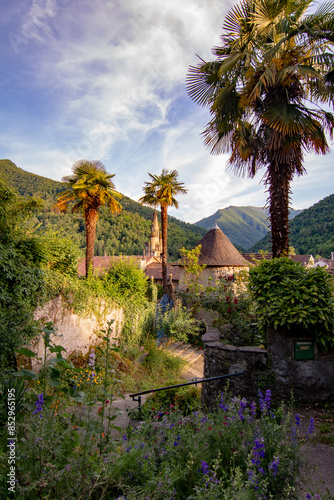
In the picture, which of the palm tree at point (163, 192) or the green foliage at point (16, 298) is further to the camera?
the palm tree at point (163, 192)

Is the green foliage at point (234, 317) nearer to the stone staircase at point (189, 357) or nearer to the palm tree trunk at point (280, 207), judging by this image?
the palm tree trunk at point (280, 207)

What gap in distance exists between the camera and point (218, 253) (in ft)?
52.2

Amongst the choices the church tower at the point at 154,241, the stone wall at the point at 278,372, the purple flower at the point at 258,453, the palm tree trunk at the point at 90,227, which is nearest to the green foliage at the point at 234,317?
the stone wall at the point at 278,372

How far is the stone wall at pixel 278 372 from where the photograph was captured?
14.4 feet

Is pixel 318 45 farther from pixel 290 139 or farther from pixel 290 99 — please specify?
pixel 290 139

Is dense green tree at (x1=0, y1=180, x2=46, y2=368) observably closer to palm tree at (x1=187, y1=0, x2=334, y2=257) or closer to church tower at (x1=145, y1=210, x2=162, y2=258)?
palm tree at (x1=187, y1=0, x2=334, y2=257)

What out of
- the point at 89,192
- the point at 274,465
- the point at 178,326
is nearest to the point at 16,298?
the point at 274,465

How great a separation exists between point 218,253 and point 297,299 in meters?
11.5

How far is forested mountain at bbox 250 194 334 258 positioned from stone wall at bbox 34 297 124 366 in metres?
47.7

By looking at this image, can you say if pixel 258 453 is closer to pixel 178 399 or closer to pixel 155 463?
pixel 155 463

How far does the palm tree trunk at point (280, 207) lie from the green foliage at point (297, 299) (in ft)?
5.88

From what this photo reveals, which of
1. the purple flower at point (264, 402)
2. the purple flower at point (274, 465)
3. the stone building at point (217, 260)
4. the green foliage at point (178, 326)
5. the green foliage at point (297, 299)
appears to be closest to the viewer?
the purple flower at point (274, 465)

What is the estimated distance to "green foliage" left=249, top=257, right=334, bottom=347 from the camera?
4309 mm

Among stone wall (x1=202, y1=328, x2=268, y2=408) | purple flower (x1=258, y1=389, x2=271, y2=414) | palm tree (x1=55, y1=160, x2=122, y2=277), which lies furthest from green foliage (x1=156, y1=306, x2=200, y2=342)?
purple flower (x1=258, y1=389, x2=271, y2=414)
